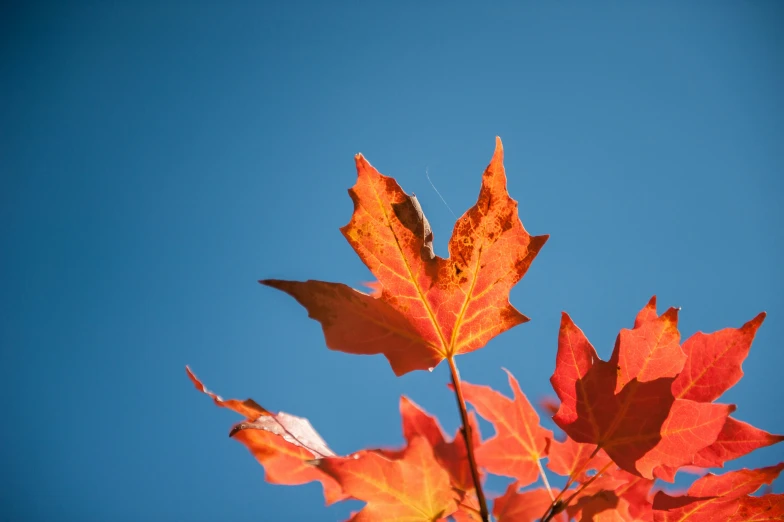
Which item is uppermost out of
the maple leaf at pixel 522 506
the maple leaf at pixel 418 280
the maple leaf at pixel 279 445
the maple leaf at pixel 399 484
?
the maple leaf at pixel 418 280

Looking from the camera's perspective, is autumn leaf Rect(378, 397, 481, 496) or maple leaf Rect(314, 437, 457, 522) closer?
maple leaf Rect(314, 437, 457, 522)

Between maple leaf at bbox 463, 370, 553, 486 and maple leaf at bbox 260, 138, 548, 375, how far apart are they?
124 millimetres

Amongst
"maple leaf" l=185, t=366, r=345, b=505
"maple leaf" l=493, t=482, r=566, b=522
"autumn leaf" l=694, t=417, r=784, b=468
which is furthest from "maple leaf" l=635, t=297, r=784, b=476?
"maple leaf" l=185, t=366, r=345, b=505

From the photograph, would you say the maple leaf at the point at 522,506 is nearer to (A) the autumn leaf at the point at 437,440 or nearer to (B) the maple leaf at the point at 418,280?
(A) the autumn leaf at the point at 437,440

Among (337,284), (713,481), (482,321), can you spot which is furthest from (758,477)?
(337,284)

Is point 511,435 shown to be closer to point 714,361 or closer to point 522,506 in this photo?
point 522,506

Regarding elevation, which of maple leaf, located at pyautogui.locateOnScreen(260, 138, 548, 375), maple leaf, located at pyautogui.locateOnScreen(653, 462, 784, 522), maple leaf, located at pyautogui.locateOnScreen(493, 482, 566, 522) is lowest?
maple leaf, located at pyautogui.locateOnScreen(653, 462, 784, 522)

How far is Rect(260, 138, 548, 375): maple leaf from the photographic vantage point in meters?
0.39

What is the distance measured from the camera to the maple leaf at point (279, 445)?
403 millimetres

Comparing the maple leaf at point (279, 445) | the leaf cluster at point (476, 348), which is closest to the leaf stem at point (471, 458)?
the leaf cluster at point (476, 348)

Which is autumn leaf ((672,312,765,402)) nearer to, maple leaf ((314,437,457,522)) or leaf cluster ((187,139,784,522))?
leaf cluster ((187,139,784,522))

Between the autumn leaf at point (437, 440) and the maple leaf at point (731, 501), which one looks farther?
the autumn leaf at point (437, 440)

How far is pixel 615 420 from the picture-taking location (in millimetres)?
429

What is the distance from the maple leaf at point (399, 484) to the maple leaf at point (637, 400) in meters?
0.12
